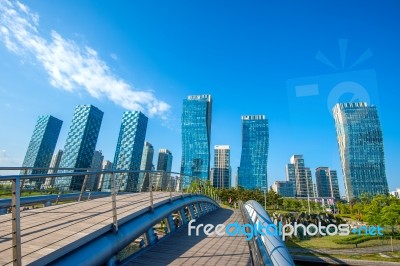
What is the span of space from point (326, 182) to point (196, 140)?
316 ft

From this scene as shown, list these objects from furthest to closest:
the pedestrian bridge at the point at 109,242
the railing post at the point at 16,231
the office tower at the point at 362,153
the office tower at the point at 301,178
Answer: the office tower at the point at 301,178, the office tower at the point at 362,153, the pedestrian bridge at the point at 109,242, the railing post at the point at 16,231

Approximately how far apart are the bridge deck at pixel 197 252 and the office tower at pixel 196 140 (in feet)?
361

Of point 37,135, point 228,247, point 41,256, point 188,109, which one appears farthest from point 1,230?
point 37,135

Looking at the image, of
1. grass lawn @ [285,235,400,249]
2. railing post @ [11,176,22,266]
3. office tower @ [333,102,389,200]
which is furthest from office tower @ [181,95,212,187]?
railing post @ [11,176,22,266]

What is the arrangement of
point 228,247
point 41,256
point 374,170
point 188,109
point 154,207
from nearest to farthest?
point 41,256 → point 228,247 → point 154,207 → point 374,170 → point 188,109

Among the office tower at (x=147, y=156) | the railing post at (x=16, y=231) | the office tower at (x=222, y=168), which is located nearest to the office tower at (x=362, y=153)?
the office tower at (x=222, y=168)

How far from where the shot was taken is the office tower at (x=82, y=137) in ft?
426

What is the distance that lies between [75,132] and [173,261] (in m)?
147

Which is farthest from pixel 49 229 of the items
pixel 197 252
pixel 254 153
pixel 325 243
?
pixel 254 153

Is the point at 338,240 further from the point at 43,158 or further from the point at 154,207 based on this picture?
the point at 43,158

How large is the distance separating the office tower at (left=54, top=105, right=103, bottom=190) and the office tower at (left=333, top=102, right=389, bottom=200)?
134m

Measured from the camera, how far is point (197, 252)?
5.87m

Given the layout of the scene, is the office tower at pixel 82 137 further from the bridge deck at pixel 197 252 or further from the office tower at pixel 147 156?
the bridge deck at pixel 197 252

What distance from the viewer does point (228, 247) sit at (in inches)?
250
